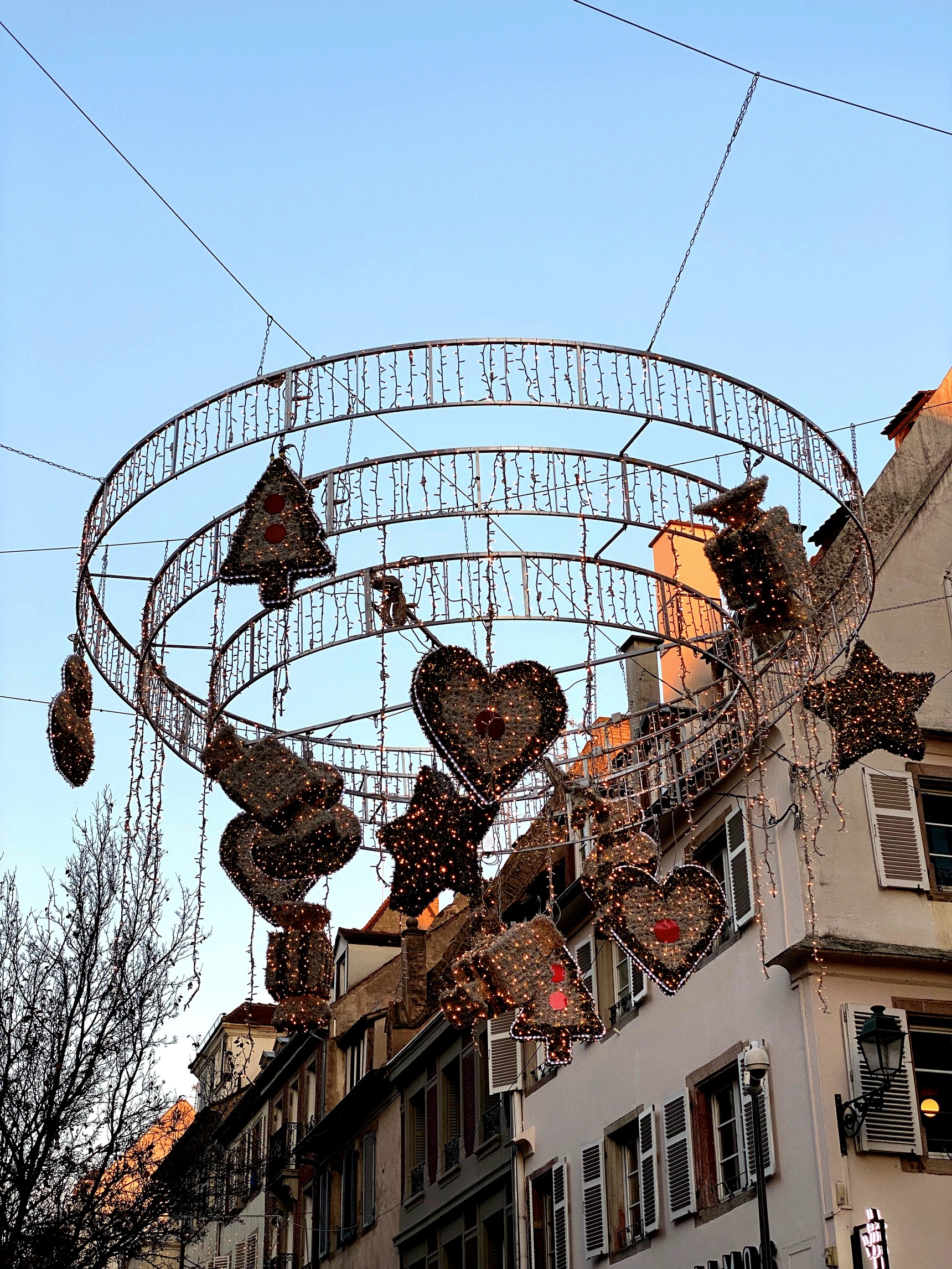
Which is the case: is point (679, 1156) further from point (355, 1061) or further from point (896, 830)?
point (355, 1061)

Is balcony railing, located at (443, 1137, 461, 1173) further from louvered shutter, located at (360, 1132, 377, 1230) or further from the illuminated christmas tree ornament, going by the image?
the illuminated christmas tree ornament

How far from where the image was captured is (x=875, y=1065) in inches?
506

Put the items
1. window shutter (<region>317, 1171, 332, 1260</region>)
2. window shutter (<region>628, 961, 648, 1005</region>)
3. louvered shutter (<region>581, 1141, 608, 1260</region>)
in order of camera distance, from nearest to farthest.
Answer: window shutter (<region>628, 961, 648, 1005</region>), louvered shutter (<region>581, 1141, 608, 1260</region>), window shutter (<region>317, 1171, 332, 1260</region>)

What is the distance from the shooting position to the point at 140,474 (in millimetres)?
7414

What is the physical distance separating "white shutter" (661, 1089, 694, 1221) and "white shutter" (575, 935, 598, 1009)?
2.59 meters

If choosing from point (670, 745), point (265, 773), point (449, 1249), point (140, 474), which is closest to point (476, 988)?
point (265, 773)

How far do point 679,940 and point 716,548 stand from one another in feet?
9.35

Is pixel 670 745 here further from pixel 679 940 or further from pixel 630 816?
pixel 679 940

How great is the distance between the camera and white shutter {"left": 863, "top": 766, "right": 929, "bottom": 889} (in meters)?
14.5

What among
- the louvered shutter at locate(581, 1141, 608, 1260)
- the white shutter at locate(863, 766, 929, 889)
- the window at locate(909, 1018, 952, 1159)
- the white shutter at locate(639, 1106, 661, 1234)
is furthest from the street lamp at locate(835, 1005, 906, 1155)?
the louvered shutter at locate(581, 1141, 608, 1260)

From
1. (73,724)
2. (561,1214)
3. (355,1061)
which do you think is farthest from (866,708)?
(355,1061)

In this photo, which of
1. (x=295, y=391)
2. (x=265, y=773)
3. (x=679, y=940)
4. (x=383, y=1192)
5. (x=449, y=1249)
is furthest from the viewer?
(x=383, y=1192)

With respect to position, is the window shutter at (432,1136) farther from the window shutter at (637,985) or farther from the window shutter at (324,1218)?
the window shutter at (637,985)

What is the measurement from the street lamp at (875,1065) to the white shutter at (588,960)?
546 cm
